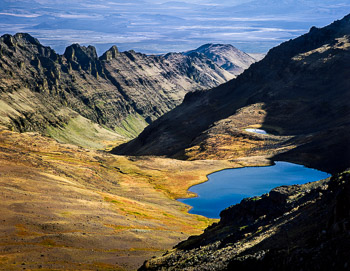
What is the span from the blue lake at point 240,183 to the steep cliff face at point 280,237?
128 feet

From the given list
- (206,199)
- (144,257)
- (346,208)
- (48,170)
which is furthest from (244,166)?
(346,208)

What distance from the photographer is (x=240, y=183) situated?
11556 cm

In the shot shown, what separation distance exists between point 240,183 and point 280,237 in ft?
256

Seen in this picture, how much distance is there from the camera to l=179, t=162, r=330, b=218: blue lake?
101 metres

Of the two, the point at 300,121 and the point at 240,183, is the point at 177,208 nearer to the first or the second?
the point at 240,183

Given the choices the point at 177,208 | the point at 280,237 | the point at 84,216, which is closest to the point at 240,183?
the point at 177,208

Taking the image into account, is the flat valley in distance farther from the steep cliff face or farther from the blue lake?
the blue lake

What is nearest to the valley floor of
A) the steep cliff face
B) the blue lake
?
the blue lake

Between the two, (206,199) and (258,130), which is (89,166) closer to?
(206,199)

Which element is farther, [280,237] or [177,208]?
[177,208]

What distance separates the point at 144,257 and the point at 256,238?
1887cm

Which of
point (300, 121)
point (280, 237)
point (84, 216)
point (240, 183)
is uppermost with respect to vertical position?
point (300, 121)

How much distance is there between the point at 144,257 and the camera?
2172 inches

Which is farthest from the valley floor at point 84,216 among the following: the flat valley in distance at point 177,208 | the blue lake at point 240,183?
the blue lake at point 240,183
